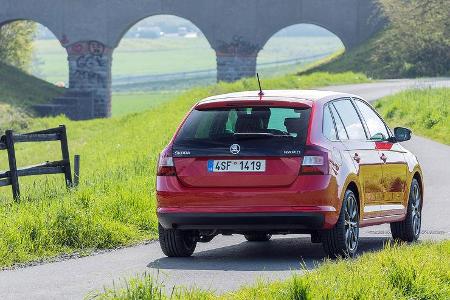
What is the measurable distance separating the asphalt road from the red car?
0.97 feet

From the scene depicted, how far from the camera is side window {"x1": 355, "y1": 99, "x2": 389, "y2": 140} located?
12.4 meters

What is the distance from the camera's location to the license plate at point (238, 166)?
1094 centimetres

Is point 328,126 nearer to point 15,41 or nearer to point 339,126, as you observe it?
point 339,126

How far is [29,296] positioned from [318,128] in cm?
314

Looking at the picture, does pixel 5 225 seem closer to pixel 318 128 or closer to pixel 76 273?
pixel 76 273

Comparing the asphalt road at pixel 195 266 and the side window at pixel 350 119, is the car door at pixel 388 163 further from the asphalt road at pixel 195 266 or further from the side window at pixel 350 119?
the asphalt road at pixel 195 266

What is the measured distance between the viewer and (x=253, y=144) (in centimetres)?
1101

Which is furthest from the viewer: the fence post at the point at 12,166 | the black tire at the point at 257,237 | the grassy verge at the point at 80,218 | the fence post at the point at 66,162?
the fence post at the point at 66,162

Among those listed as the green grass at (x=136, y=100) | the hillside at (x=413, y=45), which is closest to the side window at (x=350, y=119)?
the hillside at (x=413, y=45)

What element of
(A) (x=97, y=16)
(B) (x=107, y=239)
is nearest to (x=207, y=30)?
(A) (x=97, y=16)

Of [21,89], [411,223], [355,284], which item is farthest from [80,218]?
[21,89]

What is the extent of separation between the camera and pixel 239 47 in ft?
241

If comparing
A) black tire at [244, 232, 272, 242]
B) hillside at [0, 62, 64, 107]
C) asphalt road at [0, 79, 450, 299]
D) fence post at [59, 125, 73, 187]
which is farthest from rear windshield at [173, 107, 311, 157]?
hillside at [0, 62, 64, 107]

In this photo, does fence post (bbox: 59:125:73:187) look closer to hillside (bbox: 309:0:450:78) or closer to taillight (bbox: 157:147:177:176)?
taillight (bbox: 157:147:177:176)
